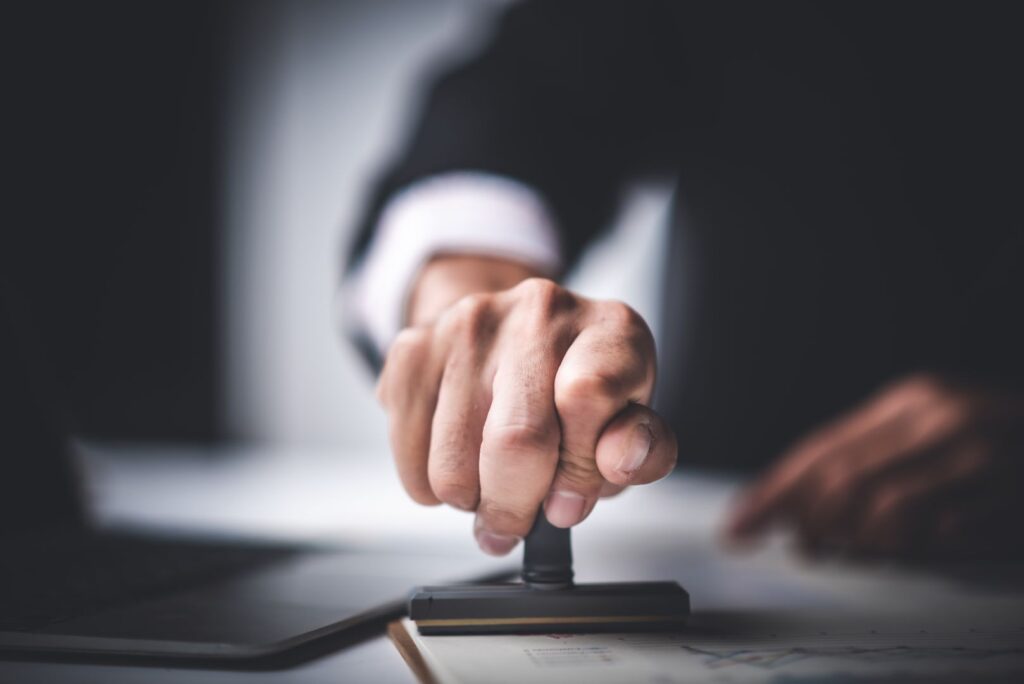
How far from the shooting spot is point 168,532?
67cm

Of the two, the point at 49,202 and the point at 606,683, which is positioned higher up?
the point at 49,202

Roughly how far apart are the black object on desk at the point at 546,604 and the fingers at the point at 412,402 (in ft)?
0.21

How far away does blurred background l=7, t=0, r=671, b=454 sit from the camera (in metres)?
2.26

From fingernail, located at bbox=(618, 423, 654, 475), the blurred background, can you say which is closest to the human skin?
fingernail, located at bbox=(618, 423, 654, 475)

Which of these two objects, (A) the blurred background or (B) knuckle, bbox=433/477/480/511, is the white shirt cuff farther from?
(A) the blurred background

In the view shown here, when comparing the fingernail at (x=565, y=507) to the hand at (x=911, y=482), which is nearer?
the fingernail at (x=565, y=507)

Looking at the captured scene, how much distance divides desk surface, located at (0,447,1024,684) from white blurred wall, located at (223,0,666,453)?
1424 millimetres

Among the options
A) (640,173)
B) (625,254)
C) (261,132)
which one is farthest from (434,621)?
(261,132)

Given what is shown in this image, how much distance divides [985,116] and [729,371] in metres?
0.57

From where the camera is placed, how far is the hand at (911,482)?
0.73m

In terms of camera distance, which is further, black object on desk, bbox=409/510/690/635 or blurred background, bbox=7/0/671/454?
blurred background, bbox=7/0/671/454

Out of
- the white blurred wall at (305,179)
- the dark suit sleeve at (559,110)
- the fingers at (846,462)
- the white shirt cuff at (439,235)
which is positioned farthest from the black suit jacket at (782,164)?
the white blurred wall at (305,179)

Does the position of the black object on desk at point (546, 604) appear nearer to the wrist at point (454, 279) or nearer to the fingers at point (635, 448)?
the fingers at point (635, 448)

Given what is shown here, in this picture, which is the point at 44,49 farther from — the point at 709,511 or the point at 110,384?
the point at 709,511
